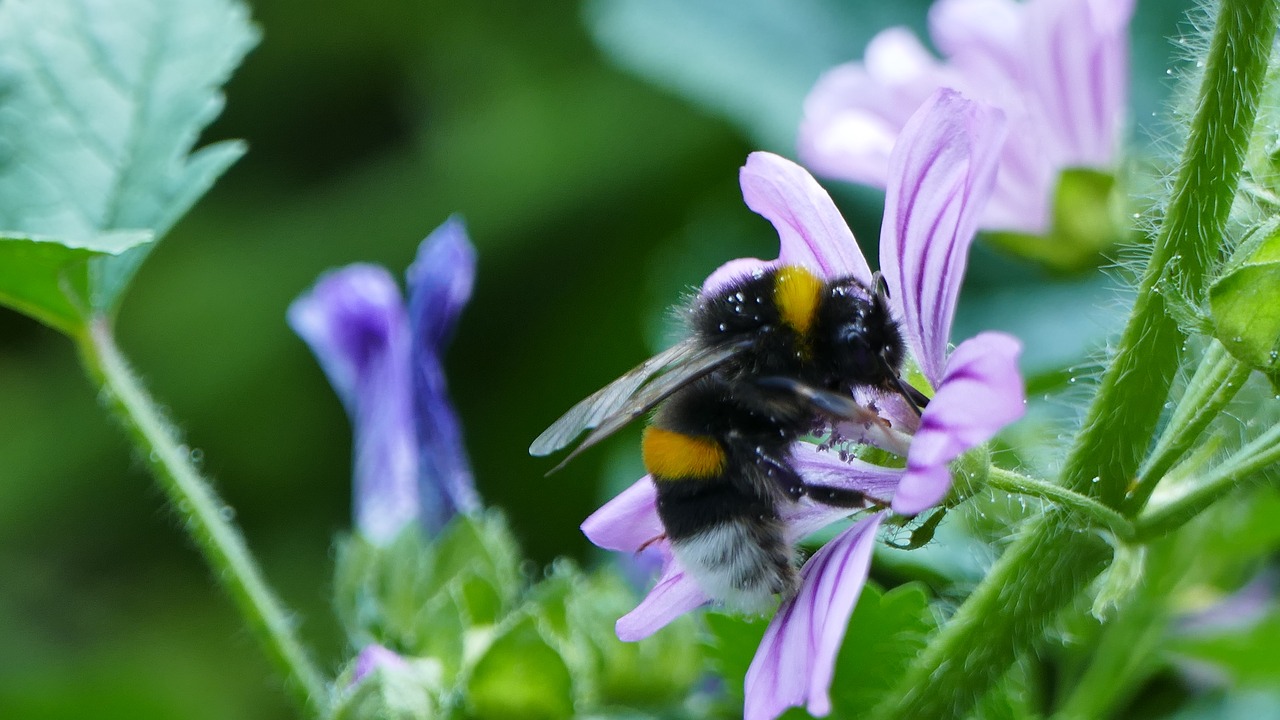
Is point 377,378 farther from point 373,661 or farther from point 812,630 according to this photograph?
point 812,630

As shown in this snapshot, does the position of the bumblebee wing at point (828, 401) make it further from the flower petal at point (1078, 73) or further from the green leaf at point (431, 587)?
the flower petal at point (1078, 73)

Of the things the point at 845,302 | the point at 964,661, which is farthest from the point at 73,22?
the point at 964,661

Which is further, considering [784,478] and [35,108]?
[35,108]

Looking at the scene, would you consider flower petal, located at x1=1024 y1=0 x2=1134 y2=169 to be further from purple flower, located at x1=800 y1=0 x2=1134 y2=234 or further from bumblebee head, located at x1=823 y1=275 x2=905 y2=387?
bumblebee head, located at x1=823 y1=275 x2=905 y2=387

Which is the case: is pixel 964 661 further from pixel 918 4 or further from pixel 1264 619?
pixel 918 4

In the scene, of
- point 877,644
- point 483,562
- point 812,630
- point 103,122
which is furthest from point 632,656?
point 103,122

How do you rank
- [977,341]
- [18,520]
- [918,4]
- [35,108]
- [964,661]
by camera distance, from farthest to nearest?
[18,520] < [918,4] < [35,108] < [964,661] < [977,341]
